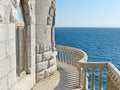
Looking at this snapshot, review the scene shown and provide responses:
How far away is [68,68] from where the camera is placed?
9633mm

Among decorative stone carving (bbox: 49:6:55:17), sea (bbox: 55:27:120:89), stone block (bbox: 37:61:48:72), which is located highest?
decorative stone carving (bbox: 49:6:55:17)

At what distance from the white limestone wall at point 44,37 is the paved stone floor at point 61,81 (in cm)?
30

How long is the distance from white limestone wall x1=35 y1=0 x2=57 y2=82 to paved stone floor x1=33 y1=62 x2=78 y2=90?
30cm

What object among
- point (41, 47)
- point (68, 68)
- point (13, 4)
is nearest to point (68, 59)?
point (68, 68)

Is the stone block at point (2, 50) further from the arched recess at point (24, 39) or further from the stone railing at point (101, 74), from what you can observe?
the stone railing at point (101, 74)

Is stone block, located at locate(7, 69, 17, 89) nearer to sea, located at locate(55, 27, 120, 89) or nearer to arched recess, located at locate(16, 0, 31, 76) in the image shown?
arched recess, located at locate(16, 0, 31, 76)

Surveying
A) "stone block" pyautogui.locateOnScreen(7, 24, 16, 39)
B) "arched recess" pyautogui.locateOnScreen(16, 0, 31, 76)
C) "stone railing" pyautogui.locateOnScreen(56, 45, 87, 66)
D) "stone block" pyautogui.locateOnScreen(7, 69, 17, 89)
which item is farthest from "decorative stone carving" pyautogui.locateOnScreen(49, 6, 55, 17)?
"stone block" pyautogui.locateOnScreen(7, 69, 17, 89)

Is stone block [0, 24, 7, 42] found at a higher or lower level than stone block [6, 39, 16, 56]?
higher

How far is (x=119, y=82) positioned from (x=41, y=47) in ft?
11.5

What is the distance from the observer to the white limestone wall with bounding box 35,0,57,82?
7.49 m

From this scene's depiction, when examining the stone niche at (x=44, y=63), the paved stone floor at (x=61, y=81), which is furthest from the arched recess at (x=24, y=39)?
the paved stone floor at (x=61, y=81)

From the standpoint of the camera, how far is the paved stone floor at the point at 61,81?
7.03 metres

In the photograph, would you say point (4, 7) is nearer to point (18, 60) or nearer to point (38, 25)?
point (18, 60)

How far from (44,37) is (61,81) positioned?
5.87 ft
